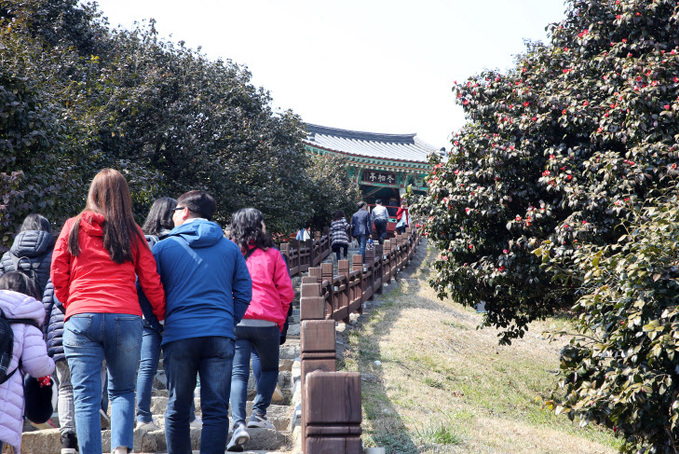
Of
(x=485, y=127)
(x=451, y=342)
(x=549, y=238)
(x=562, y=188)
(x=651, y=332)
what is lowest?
(x=451, y=342)

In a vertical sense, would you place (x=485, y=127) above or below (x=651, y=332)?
above

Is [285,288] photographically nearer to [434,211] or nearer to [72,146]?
[434,211]

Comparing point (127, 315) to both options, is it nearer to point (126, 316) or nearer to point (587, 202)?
point (126, 316)

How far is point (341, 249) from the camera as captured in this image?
715 inches

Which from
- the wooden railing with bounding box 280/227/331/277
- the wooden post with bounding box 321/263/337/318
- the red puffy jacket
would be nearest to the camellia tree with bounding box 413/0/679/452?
the wooden post with bounding box 321/263/337/318

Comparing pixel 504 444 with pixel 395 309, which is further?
pixel 395 309

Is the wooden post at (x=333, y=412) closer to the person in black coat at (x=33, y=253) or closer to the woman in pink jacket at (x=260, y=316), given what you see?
the woman in pink jacket at (x=260, y=316)

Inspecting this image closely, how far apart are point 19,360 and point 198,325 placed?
3.49 ft

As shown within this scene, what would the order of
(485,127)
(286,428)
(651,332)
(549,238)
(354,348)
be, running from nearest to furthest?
(651,332) < (286,428) < (549,238) < (485,127) < (354,348)

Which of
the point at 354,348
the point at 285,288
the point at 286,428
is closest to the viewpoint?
the point at 285,288

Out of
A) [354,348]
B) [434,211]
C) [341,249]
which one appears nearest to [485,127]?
[434,211]

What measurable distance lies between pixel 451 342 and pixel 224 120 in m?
7.48

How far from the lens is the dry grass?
5.82 meters

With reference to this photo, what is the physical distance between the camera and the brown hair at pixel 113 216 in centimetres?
369
